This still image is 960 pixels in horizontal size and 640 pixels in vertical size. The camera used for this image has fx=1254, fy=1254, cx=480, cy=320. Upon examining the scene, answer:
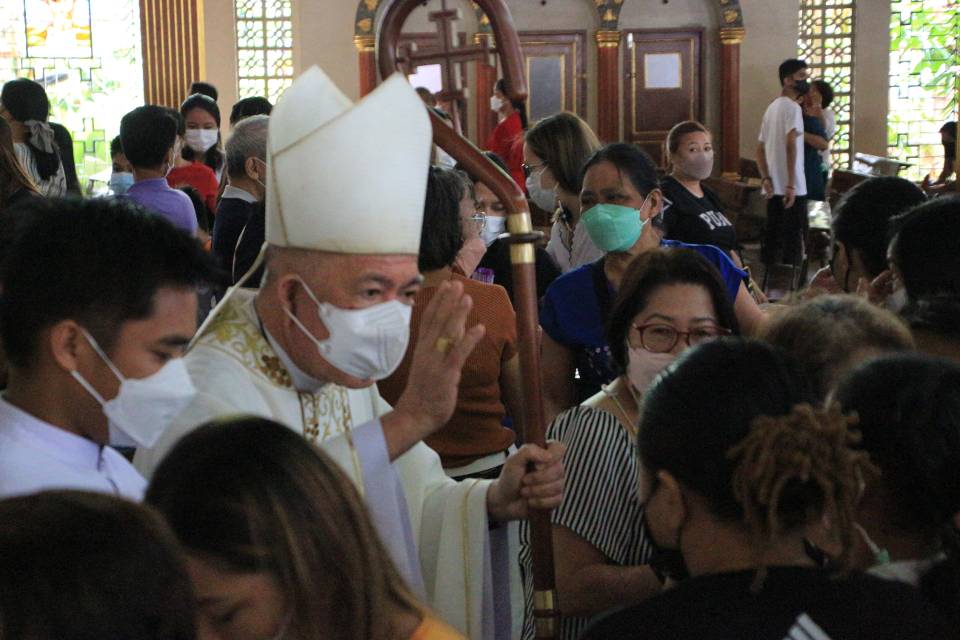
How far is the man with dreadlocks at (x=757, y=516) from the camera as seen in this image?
4.70 feet

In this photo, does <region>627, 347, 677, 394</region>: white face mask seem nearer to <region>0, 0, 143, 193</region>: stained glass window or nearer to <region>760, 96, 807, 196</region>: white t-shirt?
<region>760, 96, 807, 196</region>: white t-shirt

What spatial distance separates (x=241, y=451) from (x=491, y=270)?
277 centimetres

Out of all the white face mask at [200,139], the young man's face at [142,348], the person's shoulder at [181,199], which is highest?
the white face mask at [200,139]

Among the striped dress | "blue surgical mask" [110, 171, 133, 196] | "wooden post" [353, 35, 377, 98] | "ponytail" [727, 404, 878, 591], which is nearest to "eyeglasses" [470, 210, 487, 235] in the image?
the striped dress

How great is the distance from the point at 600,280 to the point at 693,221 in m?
1.75

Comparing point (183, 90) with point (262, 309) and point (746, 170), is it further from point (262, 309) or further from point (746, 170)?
point (262, 309)

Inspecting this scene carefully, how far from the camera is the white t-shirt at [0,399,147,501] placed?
1742mm

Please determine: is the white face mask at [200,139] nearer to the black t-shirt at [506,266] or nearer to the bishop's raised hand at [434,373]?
the black t-shirt at [506,266]

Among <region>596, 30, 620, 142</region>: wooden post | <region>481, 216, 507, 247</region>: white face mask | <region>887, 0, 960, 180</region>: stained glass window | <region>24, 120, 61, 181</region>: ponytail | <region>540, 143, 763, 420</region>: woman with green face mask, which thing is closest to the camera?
<region>540, 143, 763, 420</region>: woman with green face mask

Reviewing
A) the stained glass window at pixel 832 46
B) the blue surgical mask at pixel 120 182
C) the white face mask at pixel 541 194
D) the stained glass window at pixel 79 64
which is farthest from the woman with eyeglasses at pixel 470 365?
the stained glass window at pixel 832 46

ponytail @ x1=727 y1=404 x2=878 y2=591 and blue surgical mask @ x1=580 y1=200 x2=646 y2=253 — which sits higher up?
blue surgical mask @ x1=580 y1=200 x2=646 y2=253

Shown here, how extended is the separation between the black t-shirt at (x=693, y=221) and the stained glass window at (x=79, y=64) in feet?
33.4

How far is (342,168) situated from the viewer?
7.47 ft

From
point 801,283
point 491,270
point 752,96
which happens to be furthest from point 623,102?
point 491,270
